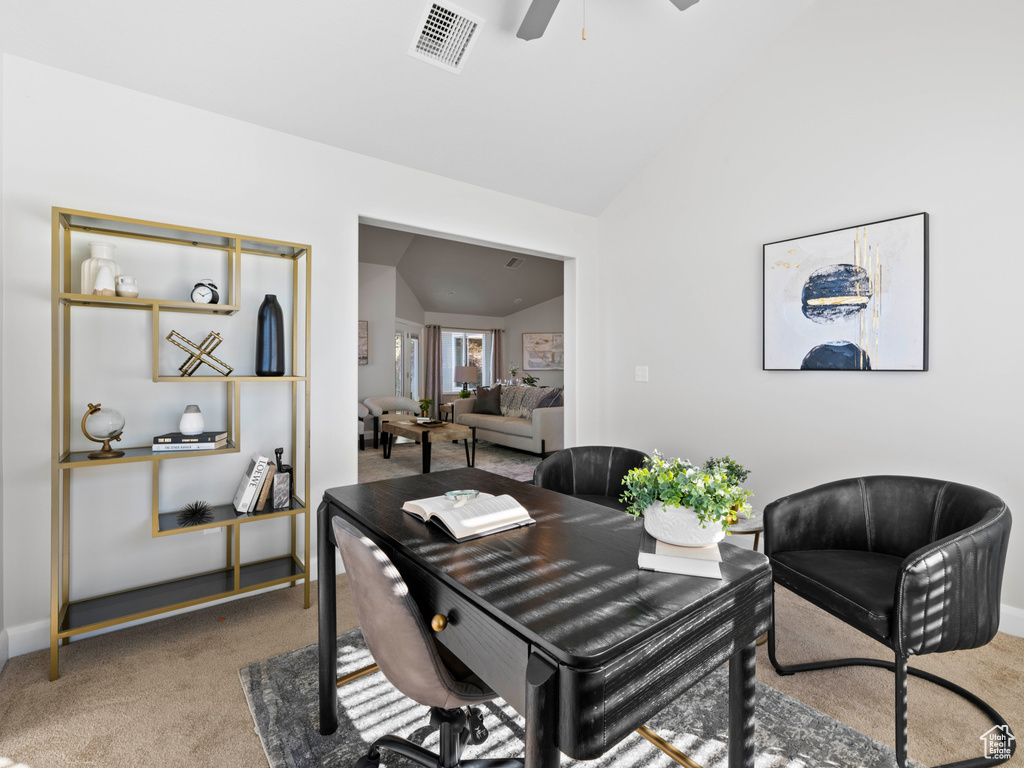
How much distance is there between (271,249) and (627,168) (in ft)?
8.17

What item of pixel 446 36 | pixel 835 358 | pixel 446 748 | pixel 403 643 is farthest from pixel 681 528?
pixel 446 36

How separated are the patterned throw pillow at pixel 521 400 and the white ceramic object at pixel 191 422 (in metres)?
4.80

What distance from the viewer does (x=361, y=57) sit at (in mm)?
2318

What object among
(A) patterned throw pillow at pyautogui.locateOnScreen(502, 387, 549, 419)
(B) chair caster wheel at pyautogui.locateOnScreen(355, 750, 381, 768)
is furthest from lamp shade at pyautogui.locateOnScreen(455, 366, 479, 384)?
(B) chair caster wheel at pyautogui.locateOnScreen(355, 750, 381, 768)

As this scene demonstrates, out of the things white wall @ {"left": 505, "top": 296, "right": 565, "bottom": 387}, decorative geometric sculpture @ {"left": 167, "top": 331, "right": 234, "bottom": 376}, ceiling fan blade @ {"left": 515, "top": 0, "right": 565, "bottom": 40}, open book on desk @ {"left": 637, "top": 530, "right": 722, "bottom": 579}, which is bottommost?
open book on desk @ {"left": 637, "top": 530, "right": 722, "bottom": 579}

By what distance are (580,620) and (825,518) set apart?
1.70m

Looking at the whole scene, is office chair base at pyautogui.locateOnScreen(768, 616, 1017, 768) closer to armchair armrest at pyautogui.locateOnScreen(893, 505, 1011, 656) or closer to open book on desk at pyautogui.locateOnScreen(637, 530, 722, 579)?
armchair armrest at pyautogui.locateOnScreen(893, 505, 1011, 656)

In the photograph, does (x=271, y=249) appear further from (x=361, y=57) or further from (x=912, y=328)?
(x=912, y=328)

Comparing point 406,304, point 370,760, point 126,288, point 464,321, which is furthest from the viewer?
point 464,321

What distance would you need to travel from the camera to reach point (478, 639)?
96 centimetres

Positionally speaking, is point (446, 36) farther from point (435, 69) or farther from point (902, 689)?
point (902, 689)

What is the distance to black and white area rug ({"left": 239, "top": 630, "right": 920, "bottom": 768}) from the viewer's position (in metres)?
1.47
